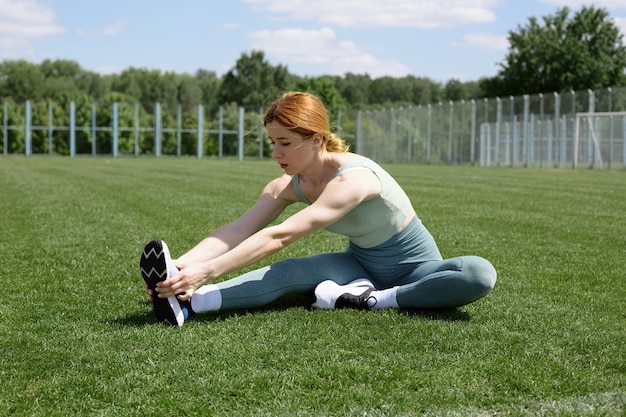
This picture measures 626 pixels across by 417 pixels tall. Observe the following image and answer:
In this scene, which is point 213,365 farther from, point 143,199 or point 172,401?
point 143,199

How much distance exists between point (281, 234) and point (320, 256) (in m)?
0.69

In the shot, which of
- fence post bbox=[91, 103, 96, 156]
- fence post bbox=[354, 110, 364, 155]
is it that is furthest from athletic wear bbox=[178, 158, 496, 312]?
fence post bbox=[354, 110, 364, 155]

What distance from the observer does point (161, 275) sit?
3.60 m

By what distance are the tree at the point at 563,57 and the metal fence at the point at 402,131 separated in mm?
18110

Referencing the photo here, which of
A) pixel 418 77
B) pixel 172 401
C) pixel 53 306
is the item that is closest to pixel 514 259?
pixel 53 306

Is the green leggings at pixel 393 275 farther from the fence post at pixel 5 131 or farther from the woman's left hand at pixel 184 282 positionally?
the fence post at pixel 5 131

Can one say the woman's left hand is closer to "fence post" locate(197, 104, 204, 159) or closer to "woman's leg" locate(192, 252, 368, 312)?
"woman's leg" locate(192, 252, 368, 312)

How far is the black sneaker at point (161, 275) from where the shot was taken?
3568 mm

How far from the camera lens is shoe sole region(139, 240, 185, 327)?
3.57m

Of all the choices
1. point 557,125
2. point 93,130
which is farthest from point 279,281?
point 93,130

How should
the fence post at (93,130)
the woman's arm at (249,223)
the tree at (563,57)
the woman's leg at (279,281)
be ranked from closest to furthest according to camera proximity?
the woman's leg at (279,281), the woman's arm at (249,223), the fence post at (93,130), the tree at (563,57)

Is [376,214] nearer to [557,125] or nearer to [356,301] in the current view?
[356,301]

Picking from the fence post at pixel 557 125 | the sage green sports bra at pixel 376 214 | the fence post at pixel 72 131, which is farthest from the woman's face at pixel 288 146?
the fence post at pixel 72 131

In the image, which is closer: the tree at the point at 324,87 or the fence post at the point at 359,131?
the fence post at the point at 359,131
